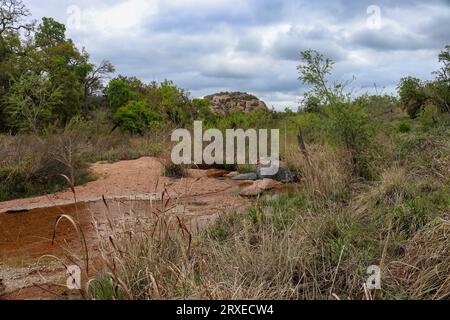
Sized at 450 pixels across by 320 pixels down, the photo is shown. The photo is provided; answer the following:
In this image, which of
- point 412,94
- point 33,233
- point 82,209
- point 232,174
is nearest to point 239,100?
point 412,94

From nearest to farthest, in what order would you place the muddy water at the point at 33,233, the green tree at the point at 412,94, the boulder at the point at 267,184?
the muddy water at the point at 33,233
the boulder at the point at 267,184
the green tree at the point at 412,94

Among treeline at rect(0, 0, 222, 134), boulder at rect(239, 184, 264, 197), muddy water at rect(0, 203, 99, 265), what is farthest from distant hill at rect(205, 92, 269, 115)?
muddy water at rect(0, 203, 99, 265)

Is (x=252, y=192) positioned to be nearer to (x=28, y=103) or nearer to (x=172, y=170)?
(x=172, y=170)

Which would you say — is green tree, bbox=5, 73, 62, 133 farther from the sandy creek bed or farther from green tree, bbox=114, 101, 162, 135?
the sandy creek bed

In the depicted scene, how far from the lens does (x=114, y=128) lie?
2011 cm

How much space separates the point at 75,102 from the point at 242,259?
1872cm

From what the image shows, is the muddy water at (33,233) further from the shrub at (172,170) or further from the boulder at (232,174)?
the boulder at (232,174)

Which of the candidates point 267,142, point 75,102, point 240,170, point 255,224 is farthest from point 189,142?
point 75,102

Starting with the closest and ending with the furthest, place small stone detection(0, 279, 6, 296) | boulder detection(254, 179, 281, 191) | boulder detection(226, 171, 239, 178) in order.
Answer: small stone detection(0, 279, 6, 296), boulder detection(254, 179, 281, 191), boulder detection(226, 171, 239, 178)

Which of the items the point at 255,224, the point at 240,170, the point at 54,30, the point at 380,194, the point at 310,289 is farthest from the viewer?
the point at 54,30

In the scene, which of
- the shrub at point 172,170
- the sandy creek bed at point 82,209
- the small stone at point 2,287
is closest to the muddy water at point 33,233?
the sandy creek bed at point 82,209

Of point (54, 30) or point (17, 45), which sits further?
point (54, 30)

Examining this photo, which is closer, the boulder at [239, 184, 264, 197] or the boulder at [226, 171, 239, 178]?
the boulder at [239, 184, 264, 197]

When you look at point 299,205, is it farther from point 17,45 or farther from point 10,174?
point 17,45
